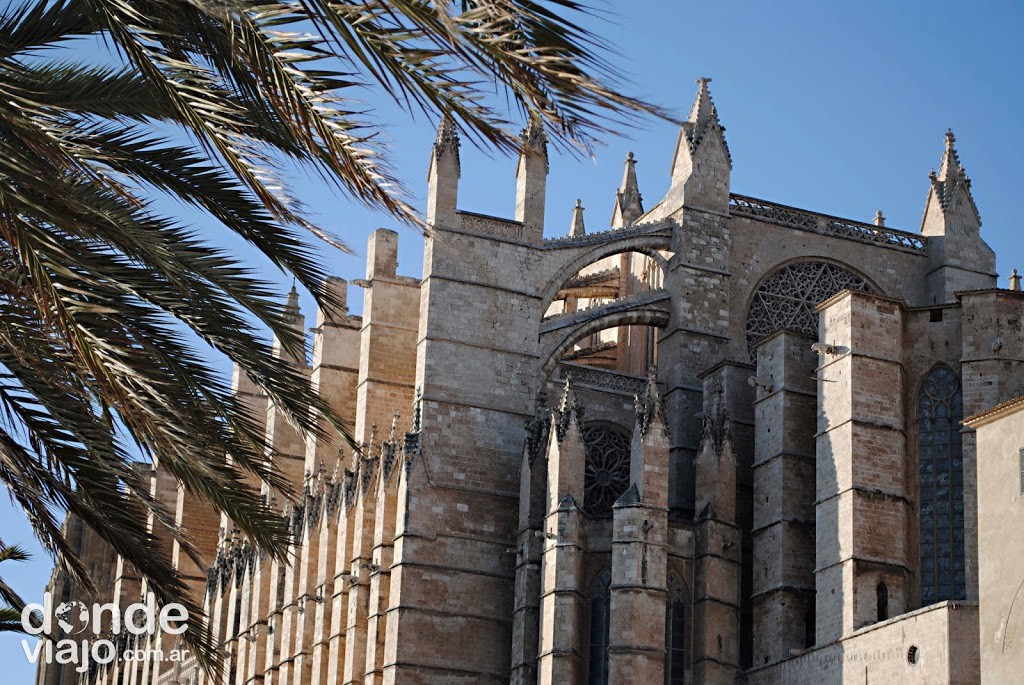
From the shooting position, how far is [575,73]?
7578mm

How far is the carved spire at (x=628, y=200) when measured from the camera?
40.7 m

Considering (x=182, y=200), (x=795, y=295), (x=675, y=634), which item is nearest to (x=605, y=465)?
(x=795, y=295)

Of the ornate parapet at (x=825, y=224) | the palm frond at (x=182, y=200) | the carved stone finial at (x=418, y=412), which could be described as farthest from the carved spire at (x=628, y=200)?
the palm frond at (x=182, y=200)

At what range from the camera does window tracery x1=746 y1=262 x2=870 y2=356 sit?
32.9 m

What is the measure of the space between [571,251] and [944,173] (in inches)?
314

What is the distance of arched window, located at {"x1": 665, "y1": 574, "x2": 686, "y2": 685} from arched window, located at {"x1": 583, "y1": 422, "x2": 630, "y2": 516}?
3744 millimetres

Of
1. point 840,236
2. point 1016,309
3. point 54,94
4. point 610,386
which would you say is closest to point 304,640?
point 610,386

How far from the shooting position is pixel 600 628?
28438 millimetres

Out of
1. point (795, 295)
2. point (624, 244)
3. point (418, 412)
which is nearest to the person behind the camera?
point (418, 412)

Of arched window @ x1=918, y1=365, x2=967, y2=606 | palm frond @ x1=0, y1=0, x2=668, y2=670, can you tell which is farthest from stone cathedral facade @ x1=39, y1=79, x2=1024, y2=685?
palm frond @ x1=0, y1=0, x2=668, y2=670

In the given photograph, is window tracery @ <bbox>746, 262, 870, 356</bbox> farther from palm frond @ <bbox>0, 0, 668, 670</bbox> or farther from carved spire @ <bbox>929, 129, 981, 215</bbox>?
palm frond @ <bbox>0, 0, 668, 670</bbox>

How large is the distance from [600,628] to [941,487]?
5.88 metres

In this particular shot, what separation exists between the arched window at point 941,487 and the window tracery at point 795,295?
5.31m

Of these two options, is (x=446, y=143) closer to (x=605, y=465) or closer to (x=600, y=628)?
(x=605, y=465)
